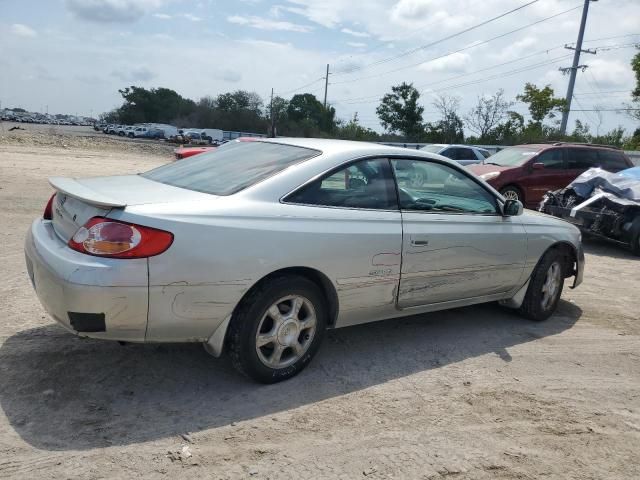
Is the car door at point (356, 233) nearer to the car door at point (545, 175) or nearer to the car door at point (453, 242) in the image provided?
the car door at point (453, 242)

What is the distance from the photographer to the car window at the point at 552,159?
504 inches

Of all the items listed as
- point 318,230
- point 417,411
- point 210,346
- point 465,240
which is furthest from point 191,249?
point 465,240

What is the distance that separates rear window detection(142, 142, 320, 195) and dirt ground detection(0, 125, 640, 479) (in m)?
1.22

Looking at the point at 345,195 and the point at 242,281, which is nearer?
A: the point at 242,281

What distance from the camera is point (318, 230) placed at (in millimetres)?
3631

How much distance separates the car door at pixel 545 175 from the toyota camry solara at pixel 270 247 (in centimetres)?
812

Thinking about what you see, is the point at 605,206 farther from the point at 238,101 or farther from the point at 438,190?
the point at 238,101

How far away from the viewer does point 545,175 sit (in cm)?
1269

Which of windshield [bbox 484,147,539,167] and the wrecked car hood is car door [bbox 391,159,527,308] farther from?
windshield [bbox 484,147,539,167]

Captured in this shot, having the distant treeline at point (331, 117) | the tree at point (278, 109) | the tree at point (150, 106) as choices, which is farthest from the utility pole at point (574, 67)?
the tree at point (150, 106)

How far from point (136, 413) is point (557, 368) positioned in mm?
3062

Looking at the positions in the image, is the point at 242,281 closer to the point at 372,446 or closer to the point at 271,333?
the point at 271,333

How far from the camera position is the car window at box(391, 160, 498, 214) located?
4308mm

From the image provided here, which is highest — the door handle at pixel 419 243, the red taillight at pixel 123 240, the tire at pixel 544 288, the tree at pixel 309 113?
the tree at pixel 309 113
